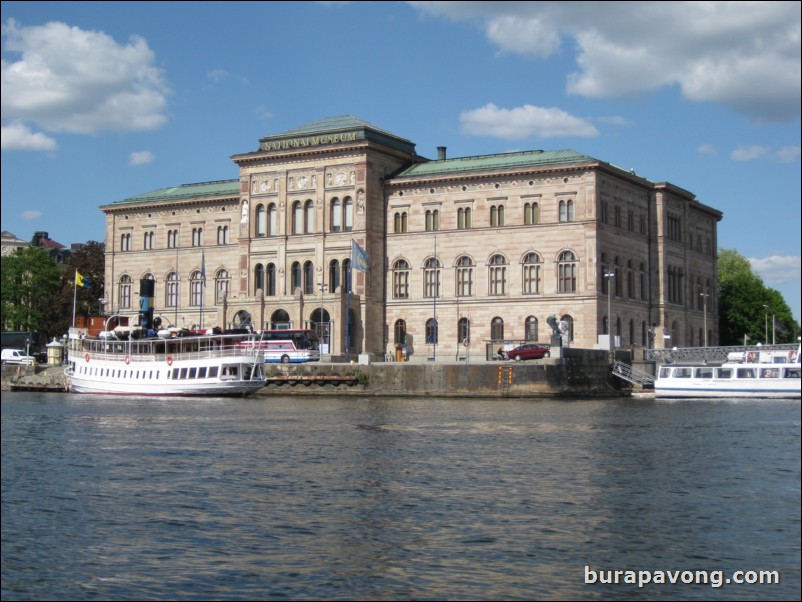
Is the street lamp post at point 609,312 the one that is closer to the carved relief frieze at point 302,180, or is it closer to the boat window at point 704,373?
the boat window at point 704,373

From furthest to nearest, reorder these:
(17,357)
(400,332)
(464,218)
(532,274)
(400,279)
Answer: (17,357), (400,279), (400,332), (464,218), (532,274)

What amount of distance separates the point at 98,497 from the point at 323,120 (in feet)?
278

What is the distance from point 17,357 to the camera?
115m

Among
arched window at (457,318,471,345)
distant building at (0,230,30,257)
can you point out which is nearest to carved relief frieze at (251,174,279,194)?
arched window at (457,318,471,345)

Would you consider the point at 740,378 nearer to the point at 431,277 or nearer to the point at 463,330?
the point at 463,330

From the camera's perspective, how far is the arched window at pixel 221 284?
117 m

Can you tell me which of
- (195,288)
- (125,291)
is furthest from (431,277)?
(125,291)

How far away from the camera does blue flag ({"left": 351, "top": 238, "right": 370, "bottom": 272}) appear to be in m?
97.2

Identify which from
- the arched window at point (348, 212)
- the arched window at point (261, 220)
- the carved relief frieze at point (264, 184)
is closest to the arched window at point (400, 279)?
the arched window at point (348, 212)

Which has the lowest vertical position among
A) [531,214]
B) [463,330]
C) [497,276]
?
[463,330]

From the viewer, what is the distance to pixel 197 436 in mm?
47906

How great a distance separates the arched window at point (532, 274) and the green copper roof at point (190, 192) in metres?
33.1

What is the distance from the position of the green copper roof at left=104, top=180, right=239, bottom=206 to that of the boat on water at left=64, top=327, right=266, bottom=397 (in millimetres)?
32482

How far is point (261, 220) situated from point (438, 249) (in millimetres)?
18940
